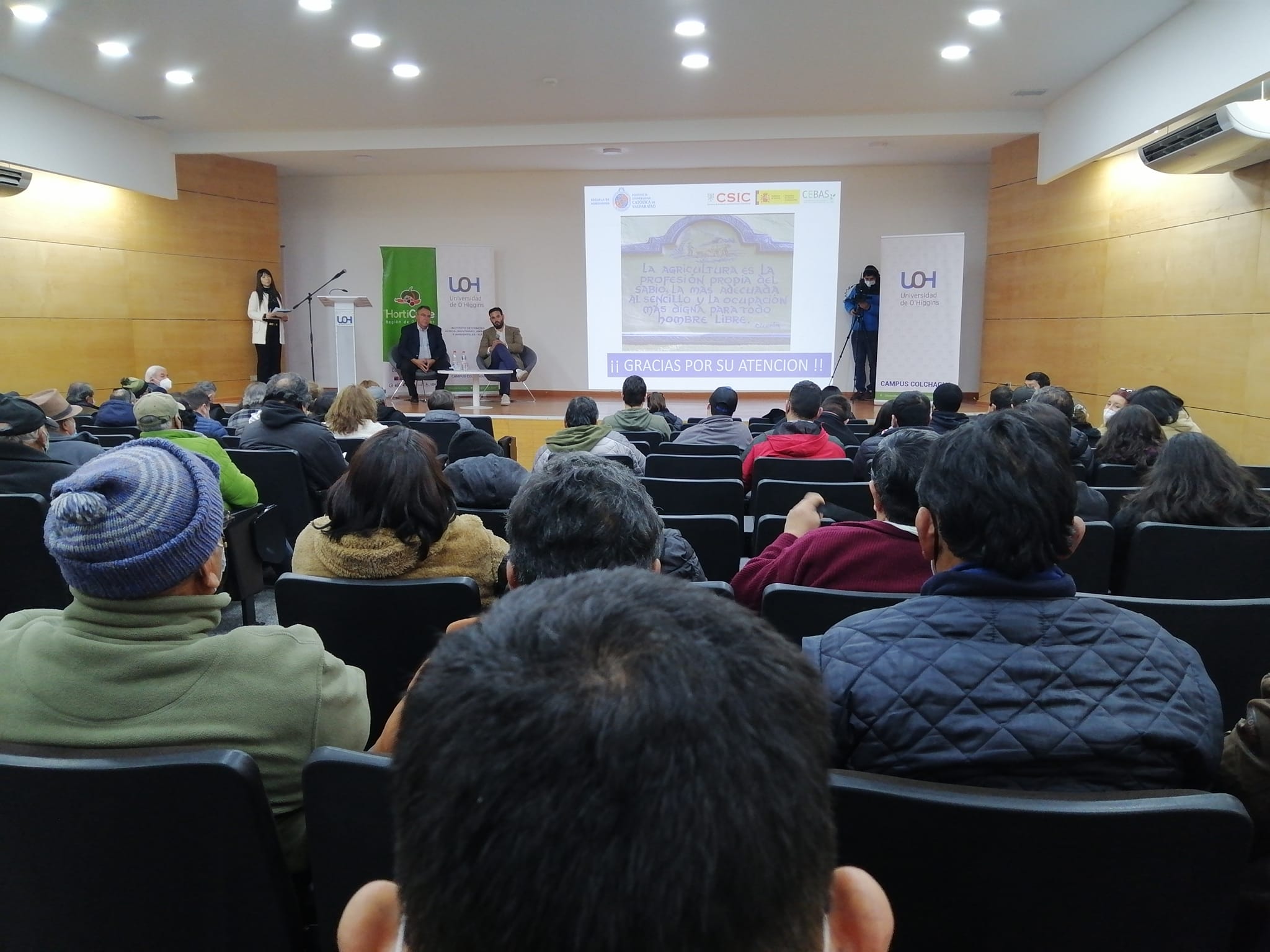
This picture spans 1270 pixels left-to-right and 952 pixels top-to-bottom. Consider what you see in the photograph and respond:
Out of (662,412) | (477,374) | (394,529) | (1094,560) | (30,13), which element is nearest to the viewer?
(394,529)

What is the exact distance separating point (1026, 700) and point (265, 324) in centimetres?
1193

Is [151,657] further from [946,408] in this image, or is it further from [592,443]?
[946,408]

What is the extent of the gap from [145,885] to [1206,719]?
1322 millimetres

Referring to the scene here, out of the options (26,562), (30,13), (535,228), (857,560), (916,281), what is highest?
(30,13)

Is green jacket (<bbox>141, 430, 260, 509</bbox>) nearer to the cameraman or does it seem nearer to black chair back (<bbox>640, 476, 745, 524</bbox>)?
black chair back (<bbox>640, 476, 745, 524</bbox>)

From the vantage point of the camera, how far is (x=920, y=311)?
10648 millimetres

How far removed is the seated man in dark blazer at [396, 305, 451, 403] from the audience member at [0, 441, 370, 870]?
10136 mm

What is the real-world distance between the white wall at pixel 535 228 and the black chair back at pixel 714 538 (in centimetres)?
960

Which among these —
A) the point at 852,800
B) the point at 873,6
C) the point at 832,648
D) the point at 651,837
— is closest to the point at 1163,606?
the point at 832,648

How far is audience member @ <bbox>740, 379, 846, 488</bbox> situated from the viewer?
411 cm

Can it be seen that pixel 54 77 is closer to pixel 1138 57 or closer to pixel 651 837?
pixel 1138 57

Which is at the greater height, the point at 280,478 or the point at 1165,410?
the point at 1165,410

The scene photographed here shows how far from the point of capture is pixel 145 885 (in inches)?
40.3

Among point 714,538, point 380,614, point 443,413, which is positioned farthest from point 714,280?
point 380,614
